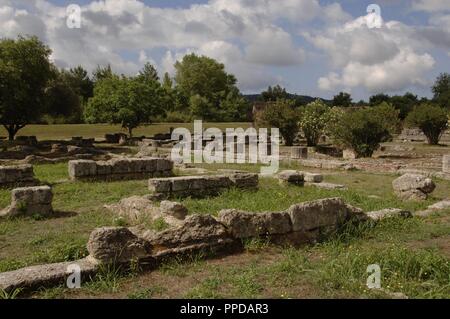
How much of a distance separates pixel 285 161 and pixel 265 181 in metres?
6.81

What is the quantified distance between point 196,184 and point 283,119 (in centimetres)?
2093

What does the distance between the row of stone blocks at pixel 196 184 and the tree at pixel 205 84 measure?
5276 cm

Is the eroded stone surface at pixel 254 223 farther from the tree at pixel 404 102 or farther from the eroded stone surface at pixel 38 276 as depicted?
the tree at pixel 404 102

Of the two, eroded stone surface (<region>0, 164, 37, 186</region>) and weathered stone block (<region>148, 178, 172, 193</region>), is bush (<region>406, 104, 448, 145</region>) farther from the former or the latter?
eroded stone surface (<region>0, 164, 37, 186</region>)

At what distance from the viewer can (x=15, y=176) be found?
43.5ft

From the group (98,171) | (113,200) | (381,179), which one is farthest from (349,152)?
(113,200)

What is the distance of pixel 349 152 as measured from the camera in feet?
84.4

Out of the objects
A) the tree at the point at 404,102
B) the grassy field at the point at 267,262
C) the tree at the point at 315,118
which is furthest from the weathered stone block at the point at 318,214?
the tree at the point at 404,102

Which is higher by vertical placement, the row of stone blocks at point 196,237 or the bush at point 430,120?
the bush at point 430,120

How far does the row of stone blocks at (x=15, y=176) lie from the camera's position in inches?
517

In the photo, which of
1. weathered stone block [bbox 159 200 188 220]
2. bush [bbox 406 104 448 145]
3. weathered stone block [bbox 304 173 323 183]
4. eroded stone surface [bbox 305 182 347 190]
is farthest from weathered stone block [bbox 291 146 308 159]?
bush [bbox 406 104 448 145]

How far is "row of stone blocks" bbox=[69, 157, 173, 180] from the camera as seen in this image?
47.6ft
